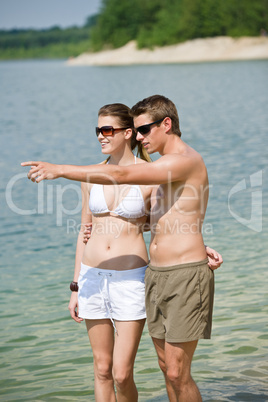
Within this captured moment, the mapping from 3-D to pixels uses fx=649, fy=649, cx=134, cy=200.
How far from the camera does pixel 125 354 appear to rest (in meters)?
4.20

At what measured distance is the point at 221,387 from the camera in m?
5.67

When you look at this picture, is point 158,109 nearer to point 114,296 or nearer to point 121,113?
point 121,113

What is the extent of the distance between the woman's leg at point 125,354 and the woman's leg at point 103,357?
8 cm

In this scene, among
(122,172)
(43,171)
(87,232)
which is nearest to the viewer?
(43,171)

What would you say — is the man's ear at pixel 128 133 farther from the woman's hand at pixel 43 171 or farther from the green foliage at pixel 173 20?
the green foliage at pixel 173 20

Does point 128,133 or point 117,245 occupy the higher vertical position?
point 128,133

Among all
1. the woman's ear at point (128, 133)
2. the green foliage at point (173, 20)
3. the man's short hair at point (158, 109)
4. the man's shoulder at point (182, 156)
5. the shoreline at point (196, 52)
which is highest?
the green foliage at point (173, 20)

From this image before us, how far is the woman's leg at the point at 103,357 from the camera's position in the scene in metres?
4.31

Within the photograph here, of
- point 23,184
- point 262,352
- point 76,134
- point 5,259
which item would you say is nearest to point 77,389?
point 262,352

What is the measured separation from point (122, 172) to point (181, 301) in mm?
919

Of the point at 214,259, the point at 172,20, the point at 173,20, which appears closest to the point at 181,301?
the point at 214,259

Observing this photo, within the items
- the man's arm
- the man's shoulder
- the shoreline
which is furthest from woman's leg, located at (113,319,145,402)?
the shoreline

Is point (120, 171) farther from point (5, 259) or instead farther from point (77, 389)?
point (5, 259)

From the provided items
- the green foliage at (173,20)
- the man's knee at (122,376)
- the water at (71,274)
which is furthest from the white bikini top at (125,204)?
the green foliage at (173,20)
